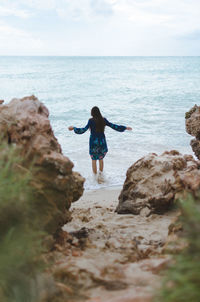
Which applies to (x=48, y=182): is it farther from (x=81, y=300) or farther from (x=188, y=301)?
(x=188, y=301)

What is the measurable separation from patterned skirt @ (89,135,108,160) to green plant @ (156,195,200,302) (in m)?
6.20

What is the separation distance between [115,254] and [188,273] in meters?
1.81

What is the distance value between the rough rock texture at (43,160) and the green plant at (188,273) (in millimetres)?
1537

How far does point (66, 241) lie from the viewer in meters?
3.70

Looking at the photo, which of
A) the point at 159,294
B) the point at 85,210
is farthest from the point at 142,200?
the point at 159,294

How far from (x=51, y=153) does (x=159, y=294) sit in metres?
1.89

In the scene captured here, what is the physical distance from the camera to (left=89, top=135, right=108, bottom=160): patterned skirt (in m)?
8.09

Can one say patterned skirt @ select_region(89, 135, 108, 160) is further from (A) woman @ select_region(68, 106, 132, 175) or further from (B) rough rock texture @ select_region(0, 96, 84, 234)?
(B) rough rock texture @ select_region(0, 96, 84, 234)

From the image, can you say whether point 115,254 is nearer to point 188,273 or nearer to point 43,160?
point 43,160

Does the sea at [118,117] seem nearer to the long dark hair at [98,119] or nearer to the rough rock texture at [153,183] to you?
the long dark hair at [98,119]

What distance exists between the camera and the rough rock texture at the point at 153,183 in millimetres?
4941

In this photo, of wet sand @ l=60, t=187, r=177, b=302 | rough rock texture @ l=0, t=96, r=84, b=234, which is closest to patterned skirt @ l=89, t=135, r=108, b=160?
wet sand @ l=60, t=187, r=177, b=302

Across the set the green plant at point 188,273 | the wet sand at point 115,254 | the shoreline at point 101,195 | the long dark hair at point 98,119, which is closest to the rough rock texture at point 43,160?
the wet sand at point 115,254

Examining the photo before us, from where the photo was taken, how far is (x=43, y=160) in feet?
10.6
